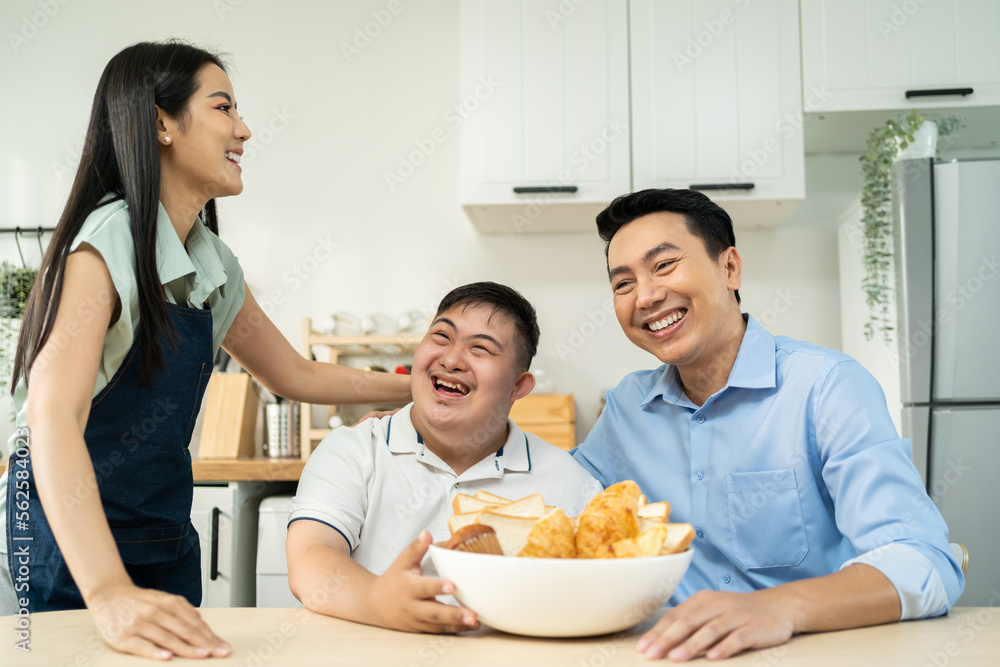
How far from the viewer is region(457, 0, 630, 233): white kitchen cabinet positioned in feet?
8.34

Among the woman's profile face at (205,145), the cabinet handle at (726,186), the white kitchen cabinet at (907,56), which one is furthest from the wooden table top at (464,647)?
the white kitchen cabinet at (907,56)

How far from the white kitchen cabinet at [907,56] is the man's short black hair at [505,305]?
1701mm

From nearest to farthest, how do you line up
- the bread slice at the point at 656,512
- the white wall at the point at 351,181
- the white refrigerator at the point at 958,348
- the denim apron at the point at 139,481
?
1. the bread slice at the point at 656,512
2. the denim apron at the point at 139,481
3. the white refrigerator at the point at 958,348
4. the white wall at the point at 351,181

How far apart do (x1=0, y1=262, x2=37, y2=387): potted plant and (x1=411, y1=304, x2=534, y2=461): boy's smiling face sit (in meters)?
2.36

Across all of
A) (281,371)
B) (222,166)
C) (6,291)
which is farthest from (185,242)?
(6,291)

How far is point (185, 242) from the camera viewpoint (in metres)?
1.21

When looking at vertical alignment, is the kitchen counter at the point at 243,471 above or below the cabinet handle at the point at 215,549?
above

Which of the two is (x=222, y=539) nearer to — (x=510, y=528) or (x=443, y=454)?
(x=443, y=454)

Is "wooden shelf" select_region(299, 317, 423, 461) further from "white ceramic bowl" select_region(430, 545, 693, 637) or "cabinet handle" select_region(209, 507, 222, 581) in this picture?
"white ceramic bowl" select_region(430, 545, 693, 637)

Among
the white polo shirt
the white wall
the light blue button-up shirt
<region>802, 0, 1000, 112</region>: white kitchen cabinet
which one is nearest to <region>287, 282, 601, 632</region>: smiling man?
the white polo shirt

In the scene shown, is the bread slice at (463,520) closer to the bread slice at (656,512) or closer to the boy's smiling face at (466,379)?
the bread slice at (656,512)

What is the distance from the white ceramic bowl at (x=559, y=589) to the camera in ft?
2.17

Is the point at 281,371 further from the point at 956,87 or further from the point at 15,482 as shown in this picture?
the point at 956,87

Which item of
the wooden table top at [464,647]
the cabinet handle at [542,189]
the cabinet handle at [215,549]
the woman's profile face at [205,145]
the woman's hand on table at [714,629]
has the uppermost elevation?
the cabinet handle at [542,189]
